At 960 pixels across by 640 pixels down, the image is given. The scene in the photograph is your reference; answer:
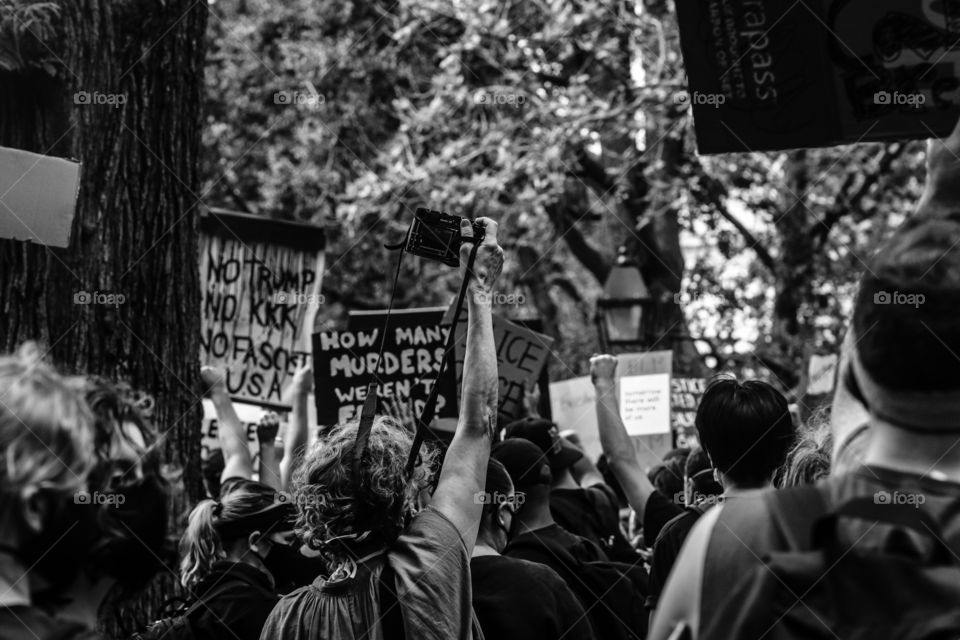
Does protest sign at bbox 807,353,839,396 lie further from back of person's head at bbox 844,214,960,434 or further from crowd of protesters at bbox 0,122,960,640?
back of person's head at bbox 844,214,960,434

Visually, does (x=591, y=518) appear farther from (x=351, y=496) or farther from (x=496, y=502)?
(x=351, y=496)

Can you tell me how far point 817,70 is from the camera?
4531 millimetres

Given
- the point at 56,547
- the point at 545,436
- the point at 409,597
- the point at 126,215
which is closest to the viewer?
the point at 56,547

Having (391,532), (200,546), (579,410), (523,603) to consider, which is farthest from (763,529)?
(579,410)

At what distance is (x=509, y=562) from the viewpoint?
3.39m

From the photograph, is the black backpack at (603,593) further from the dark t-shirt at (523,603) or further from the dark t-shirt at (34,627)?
the dark t-shirt at (34,627)

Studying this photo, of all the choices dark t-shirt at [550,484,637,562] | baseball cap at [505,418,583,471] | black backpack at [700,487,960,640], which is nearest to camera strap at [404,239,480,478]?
black backpack at [700,487,960,640]

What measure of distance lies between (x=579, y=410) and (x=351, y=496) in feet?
20.7

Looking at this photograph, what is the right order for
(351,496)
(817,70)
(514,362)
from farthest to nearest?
(514,362)
(817,70)
(351,496)

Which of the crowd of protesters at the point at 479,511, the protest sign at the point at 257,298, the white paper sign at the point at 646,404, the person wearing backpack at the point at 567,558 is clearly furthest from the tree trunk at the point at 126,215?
the white paper sign at the point at 646,404

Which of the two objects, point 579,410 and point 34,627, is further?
point 579,410

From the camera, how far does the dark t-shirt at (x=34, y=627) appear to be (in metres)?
1.54

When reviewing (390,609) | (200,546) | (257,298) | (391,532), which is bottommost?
(200,546)

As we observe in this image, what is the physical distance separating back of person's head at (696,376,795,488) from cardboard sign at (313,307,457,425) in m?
2.83
